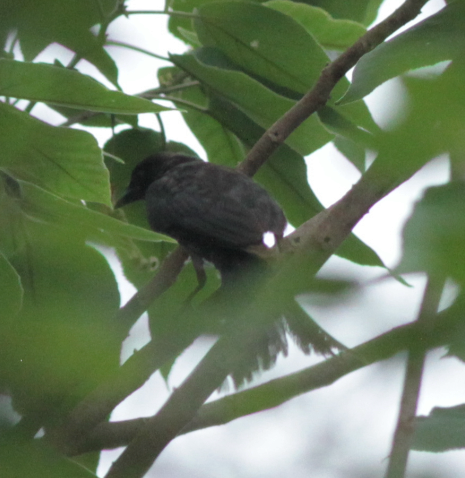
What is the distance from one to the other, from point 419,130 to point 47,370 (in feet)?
0.84

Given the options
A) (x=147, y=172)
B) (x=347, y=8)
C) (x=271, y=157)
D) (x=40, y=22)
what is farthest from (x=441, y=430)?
(x=147, y=172)

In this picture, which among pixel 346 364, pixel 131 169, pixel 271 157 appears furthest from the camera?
pixel 131 169

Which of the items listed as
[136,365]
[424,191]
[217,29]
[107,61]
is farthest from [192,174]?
[424,191]

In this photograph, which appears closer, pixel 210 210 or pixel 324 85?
pixel 324 85

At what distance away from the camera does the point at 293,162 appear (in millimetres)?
2127

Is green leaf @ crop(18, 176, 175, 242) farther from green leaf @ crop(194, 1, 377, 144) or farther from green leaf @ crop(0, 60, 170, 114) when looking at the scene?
green leaf @ crop(194, 1, 377, 144)

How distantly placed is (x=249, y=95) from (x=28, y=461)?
1626mm

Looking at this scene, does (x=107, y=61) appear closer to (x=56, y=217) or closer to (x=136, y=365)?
(x=56, y=217)

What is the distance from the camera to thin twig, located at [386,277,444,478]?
374 millimetres

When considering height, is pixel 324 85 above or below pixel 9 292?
above

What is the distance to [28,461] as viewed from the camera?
425 mm

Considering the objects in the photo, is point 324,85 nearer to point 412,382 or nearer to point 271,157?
point 271,157

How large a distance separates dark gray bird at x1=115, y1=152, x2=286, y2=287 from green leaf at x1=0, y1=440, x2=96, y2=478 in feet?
4.30

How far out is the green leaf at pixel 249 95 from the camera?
1.92 m
